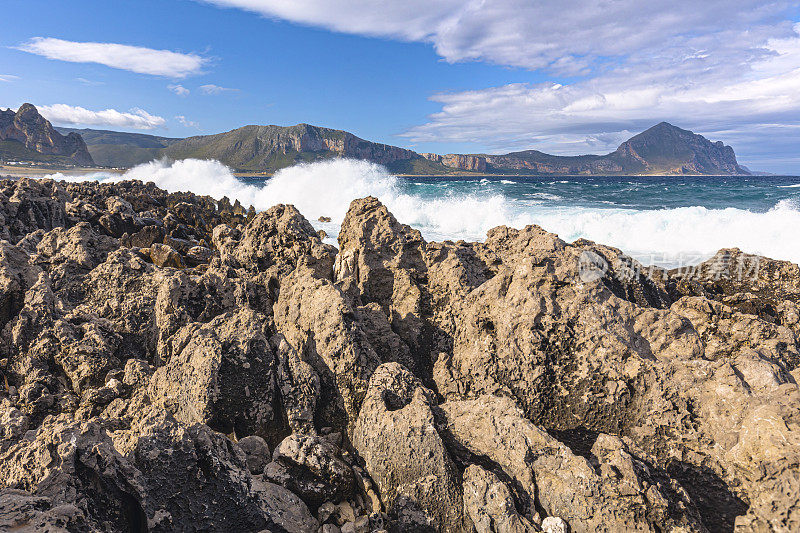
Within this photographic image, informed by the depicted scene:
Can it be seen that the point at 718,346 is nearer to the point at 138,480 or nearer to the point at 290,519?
the point at 290,519

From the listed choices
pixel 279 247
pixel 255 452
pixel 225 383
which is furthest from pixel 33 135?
pixel 255 452

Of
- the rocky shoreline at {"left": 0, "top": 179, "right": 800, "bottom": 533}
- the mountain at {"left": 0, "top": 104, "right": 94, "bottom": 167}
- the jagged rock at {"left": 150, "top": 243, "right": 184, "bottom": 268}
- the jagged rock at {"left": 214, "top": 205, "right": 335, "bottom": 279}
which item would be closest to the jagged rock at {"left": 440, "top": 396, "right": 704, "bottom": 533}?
the rocky shoreline at {"left": 0, "top": 179, "right": 800, "bottom": 533}

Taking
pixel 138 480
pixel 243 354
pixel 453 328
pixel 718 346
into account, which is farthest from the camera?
pixel 453 328

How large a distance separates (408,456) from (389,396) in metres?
0.63

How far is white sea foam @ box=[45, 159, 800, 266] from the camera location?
66.3ft

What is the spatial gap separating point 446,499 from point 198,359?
8.57ft

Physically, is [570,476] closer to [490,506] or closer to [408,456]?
[490,506]

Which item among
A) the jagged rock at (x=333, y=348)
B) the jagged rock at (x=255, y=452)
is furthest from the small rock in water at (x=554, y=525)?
the jagged rock at (x=255, y=452)

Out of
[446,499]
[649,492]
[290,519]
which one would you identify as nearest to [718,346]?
[649,492]

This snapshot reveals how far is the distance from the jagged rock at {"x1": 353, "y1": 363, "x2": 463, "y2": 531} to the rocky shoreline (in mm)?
16

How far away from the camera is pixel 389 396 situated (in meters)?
3.98

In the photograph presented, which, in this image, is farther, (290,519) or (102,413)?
(102,413)

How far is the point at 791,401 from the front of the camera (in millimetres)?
3180

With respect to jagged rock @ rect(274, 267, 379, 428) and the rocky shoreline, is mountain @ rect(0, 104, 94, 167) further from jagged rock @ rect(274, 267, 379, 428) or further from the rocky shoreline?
jagged rock @ rect(274, 267, 379, 428)
